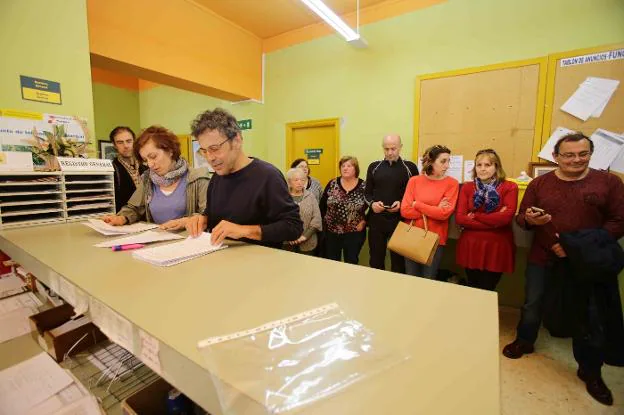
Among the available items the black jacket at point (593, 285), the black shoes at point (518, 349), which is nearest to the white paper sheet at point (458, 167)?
the black jacket at point (593, 285)

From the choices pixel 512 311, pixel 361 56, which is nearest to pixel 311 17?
pixel 361 56

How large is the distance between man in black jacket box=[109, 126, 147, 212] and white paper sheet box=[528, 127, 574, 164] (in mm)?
3432

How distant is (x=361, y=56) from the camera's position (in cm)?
357

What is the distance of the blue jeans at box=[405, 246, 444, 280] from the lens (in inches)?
94.1

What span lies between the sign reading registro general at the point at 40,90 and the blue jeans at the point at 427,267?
2727 millimetres

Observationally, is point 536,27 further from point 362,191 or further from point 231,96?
point 231,96

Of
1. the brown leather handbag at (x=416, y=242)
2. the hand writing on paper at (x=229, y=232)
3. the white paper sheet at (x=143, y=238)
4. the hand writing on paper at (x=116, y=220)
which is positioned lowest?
the brown leather handbag at (x=416, y=242)

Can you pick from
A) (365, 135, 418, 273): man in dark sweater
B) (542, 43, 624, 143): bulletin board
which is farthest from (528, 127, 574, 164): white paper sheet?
(365, 135, 418, 273): man in dark sweater

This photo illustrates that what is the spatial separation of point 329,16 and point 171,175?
203 centimetres

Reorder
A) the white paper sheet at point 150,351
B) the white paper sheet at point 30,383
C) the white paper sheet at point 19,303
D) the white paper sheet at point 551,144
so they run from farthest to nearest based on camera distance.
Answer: the white paper sheet at point 551,144 → the white paper sheet at point 19,303 → the white paper sheet at point 30,383 → the white paper sheet at point 150,351

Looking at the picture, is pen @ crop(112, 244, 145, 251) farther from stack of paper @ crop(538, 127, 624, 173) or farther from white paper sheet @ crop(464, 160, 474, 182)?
stack of paper @ crop(538, 127, 624, 173)

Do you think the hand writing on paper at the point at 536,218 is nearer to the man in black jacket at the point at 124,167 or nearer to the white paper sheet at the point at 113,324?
the white paper sheet at the point at 113,324

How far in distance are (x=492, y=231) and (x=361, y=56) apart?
2.52 metres

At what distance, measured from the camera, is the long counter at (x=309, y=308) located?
0.37 metres
